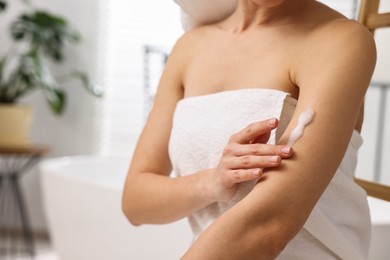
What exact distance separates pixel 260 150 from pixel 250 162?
0.02 meters

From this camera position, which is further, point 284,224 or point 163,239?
point 163,239

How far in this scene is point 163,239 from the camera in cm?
204

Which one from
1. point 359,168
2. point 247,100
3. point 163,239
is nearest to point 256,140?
point 247,100

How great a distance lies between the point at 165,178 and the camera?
1094mm

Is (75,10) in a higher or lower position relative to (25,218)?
higher

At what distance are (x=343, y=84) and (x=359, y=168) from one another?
107cm

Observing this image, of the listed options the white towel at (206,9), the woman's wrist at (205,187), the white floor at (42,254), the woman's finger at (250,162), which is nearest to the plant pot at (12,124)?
the white floor at (42,254)

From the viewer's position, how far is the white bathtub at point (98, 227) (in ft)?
6.61

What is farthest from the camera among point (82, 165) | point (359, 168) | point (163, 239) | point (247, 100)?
point (82, 165)

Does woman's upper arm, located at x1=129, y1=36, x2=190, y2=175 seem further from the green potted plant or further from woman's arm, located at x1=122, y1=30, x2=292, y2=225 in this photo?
the green potted plant

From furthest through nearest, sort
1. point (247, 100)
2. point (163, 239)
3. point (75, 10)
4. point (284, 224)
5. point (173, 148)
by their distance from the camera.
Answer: point (75, 10), point (163, 239), point (173, 148), point (247, 100), point (284, 224)

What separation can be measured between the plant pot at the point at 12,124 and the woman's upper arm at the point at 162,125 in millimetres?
2680

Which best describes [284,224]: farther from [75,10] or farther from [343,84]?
[75,10]

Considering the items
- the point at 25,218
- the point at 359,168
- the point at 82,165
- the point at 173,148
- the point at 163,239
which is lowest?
the point at 25,218
